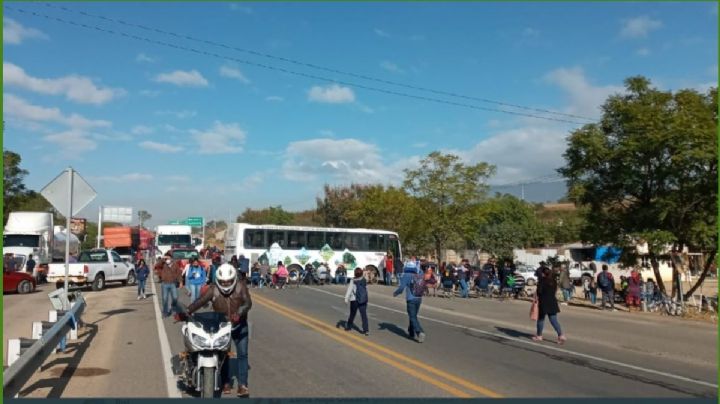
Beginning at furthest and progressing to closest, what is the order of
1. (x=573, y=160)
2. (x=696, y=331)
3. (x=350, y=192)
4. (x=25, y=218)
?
(x=350, y=192) → (x=25, y=218) → (x=573, y=160) → (x=696, y=331)

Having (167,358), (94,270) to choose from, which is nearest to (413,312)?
(167,358)

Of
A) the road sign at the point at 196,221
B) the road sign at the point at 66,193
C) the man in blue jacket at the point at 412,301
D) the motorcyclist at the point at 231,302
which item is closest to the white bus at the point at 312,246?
the road sign at the point at 66,193

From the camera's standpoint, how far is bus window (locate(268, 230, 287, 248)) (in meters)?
34.7

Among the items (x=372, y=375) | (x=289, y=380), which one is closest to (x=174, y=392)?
(x=289, y=380)

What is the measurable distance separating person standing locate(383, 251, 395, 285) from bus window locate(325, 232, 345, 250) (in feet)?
8.96

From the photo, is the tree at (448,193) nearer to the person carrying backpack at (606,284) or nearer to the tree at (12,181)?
the person carrying backpack at (606,284)

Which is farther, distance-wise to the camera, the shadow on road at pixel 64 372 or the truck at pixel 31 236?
the truck at pixel 31 236

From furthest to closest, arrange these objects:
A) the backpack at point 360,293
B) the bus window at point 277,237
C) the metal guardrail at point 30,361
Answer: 1. the bus window at point 277,237
2. the backpack at point 360,293
3. the metal guardrail at point 30,361

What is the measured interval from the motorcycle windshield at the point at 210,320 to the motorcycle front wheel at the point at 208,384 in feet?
1.45

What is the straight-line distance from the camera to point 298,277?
109 feet

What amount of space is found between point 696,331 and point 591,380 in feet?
30.9

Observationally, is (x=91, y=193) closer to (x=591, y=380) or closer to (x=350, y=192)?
(x=591, y=380)

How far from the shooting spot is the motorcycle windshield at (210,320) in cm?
721

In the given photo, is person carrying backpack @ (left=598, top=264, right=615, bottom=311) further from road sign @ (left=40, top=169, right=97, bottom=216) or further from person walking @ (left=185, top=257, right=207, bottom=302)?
road sign @ (left=40, top=169, right=97, bottom=216)
